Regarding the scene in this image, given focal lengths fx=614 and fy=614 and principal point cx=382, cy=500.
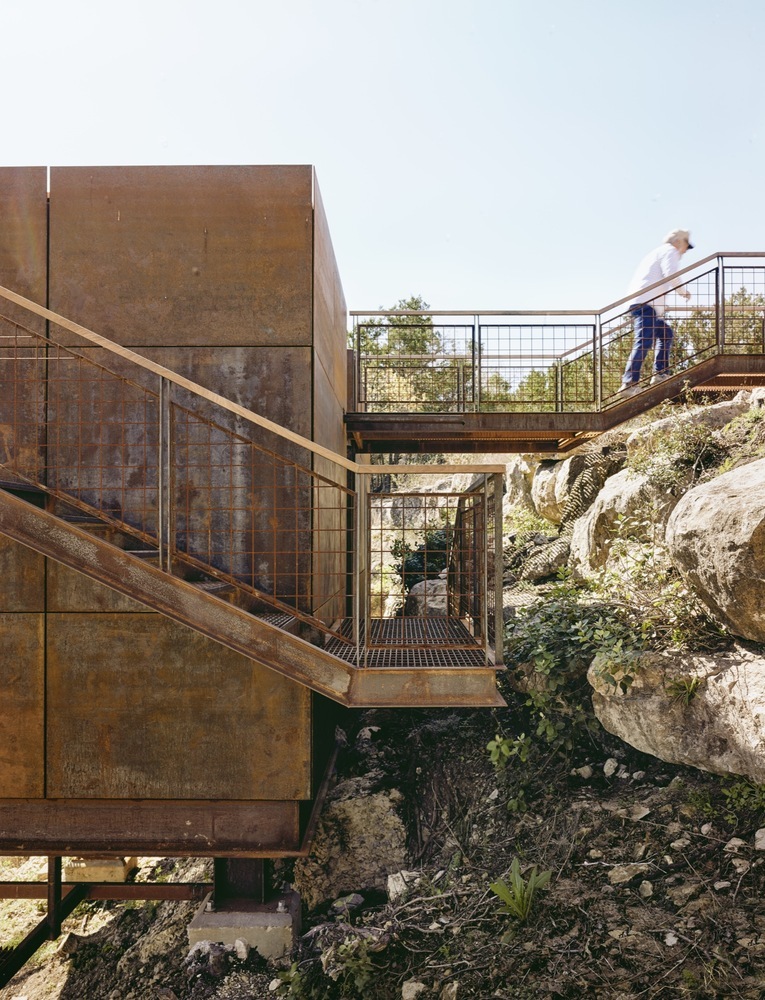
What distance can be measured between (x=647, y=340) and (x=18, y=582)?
23.1ft

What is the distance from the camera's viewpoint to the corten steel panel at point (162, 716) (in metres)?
4.65

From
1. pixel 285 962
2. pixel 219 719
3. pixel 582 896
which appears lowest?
pixel 285 962

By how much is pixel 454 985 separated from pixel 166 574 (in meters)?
3.03

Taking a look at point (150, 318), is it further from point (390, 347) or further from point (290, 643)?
point (390, 347)

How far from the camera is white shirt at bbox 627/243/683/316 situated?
7.38 metres

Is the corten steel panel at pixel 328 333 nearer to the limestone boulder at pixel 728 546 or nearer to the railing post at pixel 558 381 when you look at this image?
the railing post at pixel 558 381

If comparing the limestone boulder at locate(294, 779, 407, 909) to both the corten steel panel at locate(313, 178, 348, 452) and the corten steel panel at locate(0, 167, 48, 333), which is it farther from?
the corten steel panel at locate(0, 167, 48, 333)

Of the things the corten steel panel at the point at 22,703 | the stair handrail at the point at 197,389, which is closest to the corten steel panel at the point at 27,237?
the stair handrail at the point at 197,389

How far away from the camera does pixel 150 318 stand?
4.77 meters

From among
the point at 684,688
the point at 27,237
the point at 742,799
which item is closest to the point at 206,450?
the point at 27,237

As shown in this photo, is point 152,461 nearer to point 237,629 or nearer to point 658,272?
point 237,629

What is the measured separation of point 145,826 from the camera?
464 cm

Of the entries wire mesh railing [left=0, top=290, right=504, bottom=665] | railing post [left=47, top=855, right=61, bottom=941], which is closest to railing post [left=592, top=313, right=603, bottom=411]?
wire mesh railing [left=0, top=290, right=504, bottom=665]

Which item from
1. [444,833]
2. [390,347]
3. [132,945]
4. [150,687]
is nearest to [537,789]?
[444,833]
